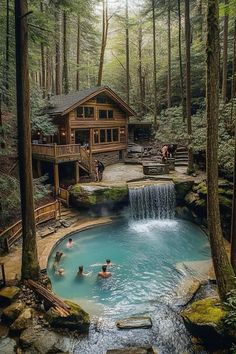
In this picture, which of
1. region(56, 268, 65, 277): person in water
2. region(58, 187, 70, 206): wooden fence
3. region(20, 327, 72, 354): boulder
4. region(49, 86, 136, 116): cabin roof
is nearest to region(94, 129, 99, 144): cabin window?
region(49, 86, 136, 116): cabin roof

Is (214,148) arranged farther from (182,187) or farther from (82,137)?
(82,137)

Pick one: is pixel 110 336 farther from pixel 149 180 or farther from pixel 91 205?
pixel 149 180

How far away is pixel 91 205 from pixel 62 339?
1150cm

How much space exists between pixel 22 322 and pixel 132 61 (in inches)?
1485

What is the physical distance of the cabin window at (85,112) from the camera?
2460 cm

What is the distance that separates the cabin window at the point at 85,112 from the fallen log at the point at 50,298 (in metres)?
17.3

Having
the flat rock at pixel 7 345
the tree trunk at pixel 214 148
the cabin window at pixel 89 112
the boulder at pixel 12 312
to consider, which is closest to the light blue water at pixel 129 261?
the boulder at pixel 12 312

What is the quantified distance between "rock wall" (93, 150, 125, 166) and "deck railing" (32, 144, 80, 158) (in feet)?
17.7

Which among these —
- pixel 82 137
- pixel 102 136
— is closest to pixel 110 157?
pixel 102 136

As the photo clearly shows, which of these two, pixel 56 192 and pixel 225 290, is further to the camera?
pixel 56 192

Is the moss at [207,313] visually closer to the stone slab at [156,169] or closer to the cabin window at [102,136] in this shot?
the stone slab at [156,169]

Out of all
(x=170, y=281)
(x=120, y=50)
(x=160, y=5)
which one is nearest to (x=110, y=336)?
(x=170, y=281)

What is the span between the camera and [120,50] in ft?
124

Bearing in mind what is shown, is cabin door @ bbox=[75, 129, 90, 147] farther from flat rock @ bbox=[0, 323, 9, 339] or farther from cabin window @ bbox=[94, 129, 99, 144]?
flat rock @ bbox=[0, 323, 9, 339]
